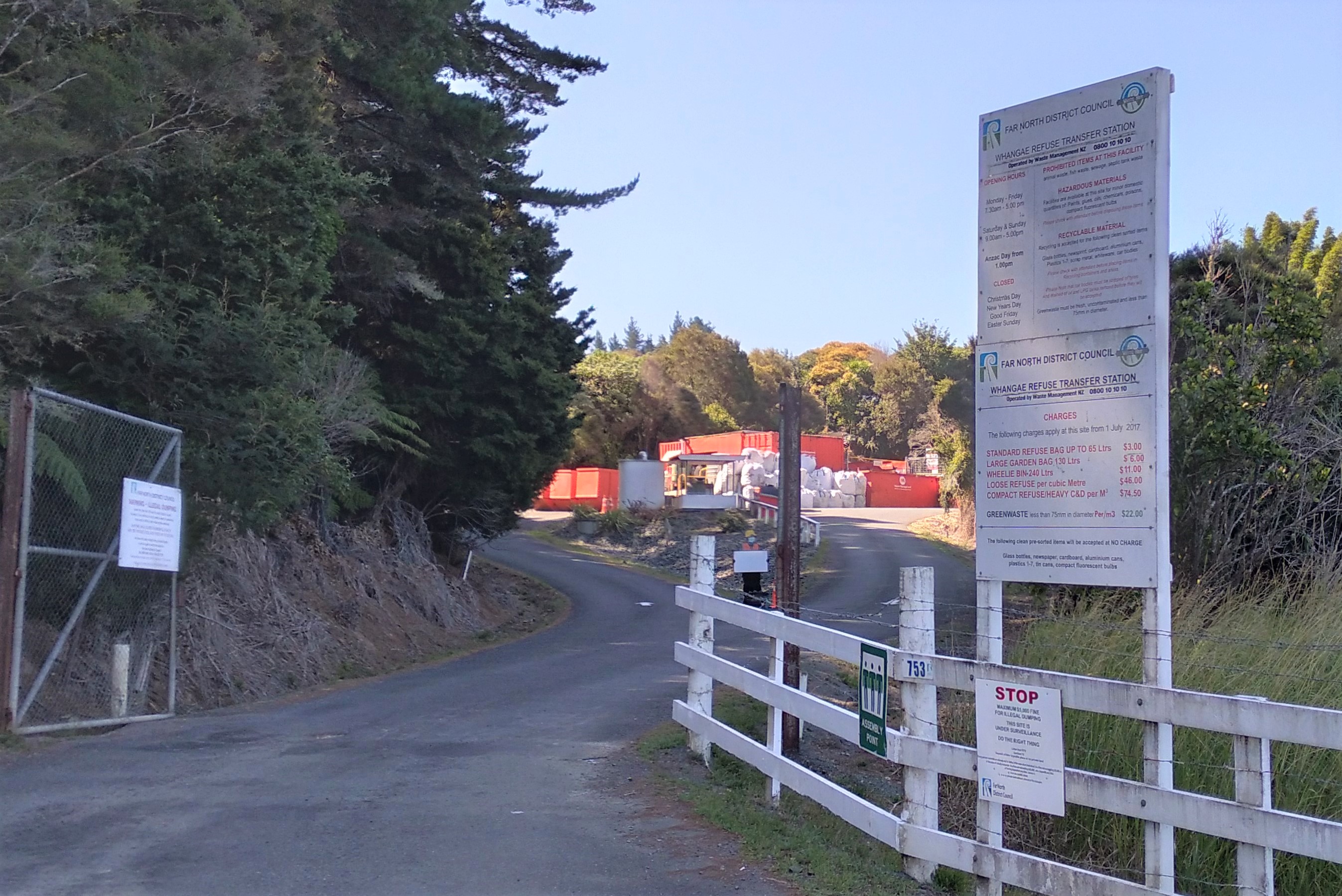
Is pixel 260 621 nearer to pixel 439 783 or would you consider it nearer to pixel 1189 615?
pixel 439 783

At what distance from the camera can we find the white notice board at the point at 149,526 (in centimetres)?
1068

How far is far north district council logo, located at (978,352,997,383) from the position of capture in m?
6.23

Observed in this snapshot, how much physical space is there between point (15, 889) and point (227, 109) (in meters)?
10.6

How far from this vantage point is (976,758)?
19.6ft

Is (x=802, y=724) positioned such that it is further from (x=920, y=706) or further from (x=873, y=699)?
(x=920, y=706)

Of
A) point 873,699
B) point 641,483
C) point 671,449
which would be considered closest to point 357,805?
point 873,699

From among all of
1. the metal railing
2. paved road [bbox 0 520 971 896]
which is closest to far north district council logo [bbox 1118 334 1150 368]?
paved road [bbox 0 520 971 896]

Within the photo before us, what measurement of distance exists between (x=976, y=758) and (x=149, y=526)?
8.04 metres

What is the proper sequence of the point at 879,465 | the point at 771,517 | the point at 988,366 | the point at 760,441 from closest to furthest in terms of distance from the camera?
the point at 988,366, the point at 771,517, the point at 760,441, the point at 879,465

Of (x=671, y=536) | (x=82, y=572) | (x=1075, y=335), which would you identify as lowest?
(x=671, y=536)

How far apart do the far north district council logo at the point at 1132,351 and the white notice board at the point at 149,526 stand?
8430 mm

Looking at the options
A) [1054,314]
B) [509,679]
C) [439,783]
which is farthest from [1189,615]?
[509,679]

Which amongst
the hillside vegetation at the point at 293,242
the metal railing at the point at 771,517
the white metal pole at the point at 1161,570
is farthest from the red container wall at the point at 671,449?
the white metal pole at the point at 1161,570

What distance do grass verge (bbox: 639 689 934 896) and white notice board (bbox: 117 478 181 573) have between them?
4739 millimetres
